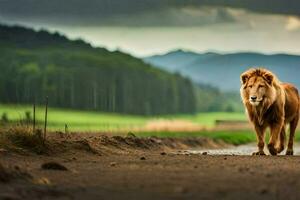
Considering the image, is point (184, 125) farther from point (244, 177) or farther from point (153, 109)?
point (153, 109)

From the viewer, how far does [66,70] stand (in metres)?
150

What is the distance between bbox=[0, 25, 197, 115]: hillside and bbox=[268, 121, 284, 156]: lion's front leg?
72301 millimetres

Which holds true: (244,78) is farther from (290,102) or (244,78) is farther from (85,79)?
(85,79)

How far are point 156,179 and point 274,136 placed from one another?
10.0 m

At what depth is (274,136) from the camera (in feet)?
83.2

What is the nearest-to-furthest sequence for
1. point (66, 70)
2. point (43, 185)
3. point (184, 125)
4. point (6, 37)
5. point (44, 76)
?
point (43, 185), point (184, 125), point (44, 76), point (66, 70), point (6, 37)

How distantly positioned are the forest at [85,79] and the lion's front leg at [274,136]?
7229cm

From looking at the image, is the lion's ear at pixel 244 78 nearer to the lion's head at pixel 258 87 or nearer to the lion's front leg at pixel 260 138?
the lion's head at pixel 258 87

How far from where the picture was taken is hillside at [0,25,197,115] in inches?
4605

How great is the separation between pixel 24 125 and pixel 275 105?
662 centimetres

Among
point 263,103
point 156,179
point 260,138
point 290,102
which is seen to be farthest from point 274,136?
point 156,179

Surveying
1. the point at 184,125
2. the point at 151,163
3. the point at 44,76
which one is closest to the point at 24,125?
the point at 151,163

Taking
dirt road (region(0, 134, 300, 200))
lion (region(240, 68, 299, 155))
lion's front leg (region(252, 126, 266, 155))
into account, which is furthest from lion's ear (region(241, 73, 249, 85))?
dirt road (region(0, 134, 300, 200))

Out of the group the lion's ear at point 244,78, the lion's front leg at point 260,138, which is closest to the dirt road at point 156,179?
the lion's front leg at point 260,138
